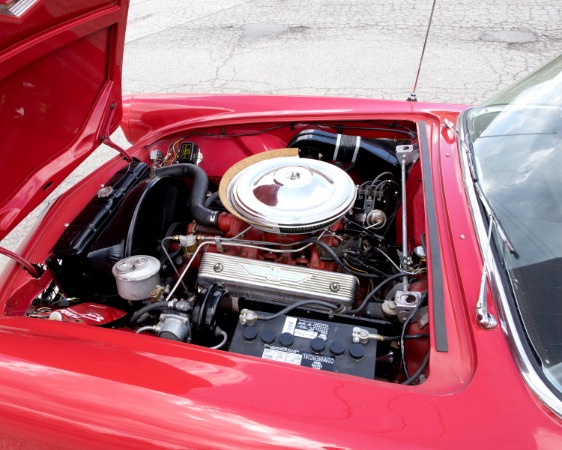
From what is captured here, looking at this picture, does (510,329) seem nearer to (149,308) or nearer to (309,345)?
(309,345)

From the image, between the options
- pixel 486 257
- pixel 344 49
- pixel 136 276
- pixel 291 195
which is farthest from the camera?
pixel 344 49

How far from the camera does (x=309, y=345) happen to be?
4.11 ft

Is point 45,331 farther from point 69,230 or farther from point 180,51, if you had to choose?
point 180,51

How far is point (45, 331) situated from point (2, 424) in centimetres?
26

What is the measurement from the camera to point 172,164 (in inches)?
82.5

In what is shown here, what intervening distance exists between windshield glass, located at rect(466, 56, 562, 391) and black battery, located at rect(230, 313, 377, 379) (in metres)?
0.42

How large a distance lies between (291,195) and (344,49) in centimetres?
442

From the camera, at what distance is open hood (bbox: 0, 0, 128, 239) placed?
140cm

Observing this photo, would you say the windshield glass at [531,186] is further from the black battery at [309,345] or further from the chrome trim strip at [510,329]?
the black battery at [309,345]

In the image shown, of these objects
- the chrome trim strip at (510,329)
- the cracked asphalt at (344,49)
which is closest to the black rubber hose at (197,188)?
the chrome trim strip at (510,329)

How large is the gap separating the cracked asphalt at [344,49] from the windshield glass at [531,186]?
2.59 m

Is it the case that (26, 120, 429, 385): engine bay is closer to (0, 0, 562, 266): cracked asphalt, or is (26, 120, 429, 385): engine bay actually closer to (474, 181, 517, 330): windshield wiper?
(474, 181, 517, 330): windshield wiper

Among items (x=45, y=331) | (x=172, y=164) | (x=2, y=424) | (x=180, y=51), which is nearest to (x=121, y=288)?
(x=45, y=331)

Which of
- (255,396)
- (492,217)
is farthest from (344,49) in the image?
(255,396)
